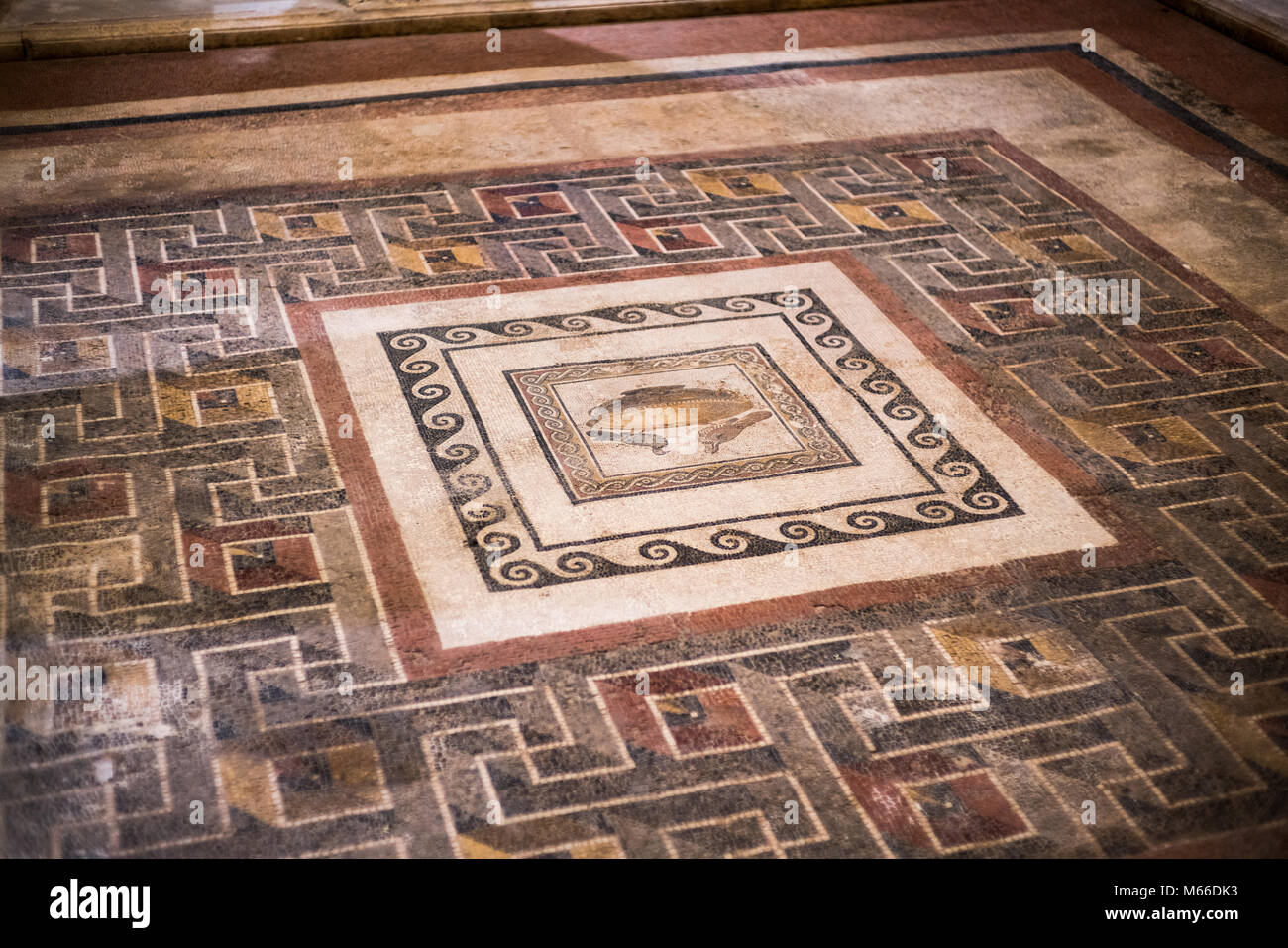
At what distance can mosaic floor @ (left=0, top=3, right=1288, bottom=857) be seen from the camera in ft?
7.96

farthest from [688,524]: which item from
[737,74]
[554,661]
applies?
[737,74]

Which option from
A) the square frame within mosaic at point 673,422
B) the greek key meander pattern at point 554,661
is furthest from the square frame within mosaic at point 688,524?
the greek key meander pattern at point 554,661

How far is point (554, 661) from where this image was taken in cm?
268

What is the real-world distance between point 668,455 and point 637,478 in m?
0.13

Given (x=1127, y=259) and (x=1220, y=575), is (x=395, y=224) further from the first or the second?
(x=1220, y=575)

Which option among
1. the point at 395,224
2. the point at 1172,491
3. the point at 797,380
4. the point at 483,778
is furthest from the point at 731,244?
the point at 483,778

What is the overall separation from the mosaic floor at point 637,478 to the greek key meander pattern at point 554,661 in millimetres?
10

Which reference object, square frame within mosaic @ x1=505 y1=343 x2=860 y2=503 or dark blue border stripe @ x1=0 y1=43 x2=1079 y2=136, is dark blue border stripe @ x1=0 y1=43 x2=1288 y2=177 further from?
square frame within mosaic @ x1=505 y1=343 x2=860 y2=503

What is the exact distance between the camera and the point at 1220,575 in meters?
3.00

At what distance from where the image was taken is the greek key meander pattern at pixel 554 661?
7.73ft

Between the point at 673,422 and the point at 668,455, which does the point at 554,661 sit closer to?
the point at 668,455

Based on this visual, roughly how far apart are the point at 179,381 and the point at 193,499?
1.78ft

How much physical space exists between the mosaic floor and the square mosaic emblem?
1cm

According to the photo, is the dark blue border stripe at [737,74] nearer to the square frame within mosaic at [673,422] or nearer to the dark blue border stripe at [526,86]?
the dark blue border stripe at [526,86]
